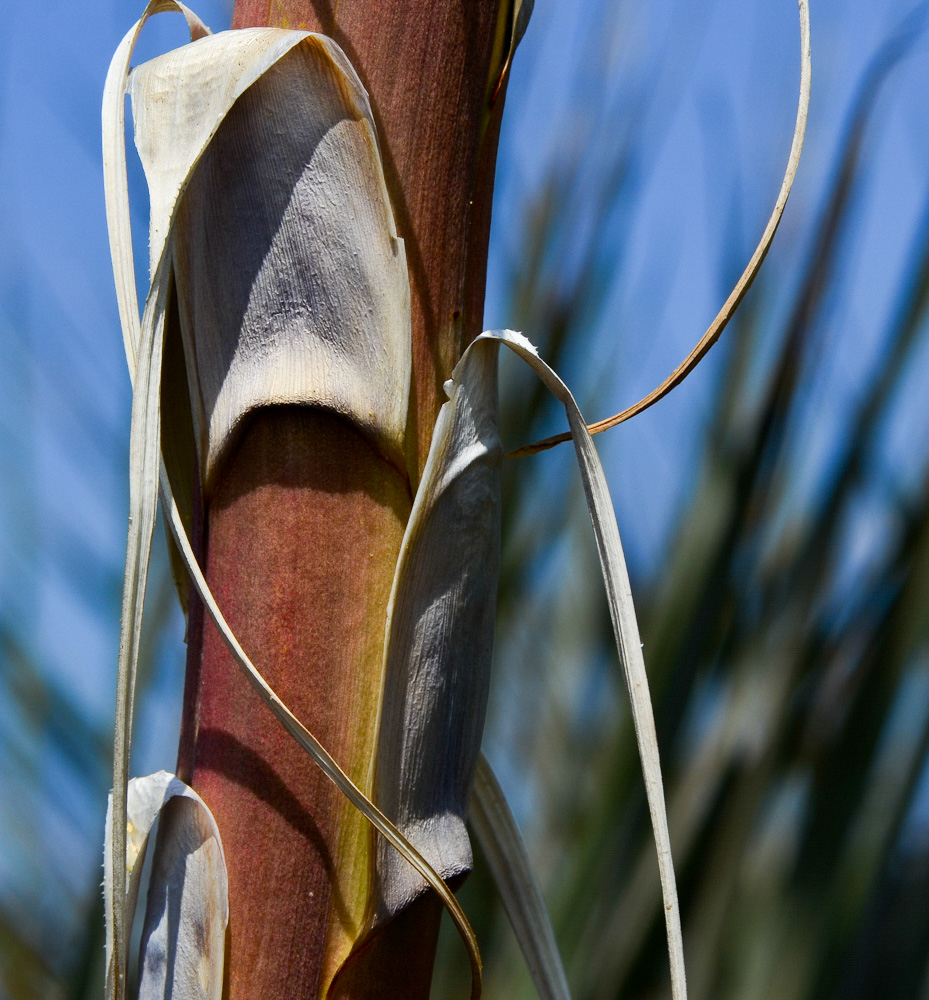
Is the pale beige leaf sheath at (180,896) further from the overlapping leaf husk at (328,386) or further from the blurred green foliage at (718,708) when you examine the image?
the blurred green foliage at (718,708)

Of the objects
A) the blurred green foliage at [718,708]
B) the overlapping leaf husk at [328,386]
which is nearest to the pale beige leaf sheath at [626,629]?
the overlapping leaf husk at [328,386]

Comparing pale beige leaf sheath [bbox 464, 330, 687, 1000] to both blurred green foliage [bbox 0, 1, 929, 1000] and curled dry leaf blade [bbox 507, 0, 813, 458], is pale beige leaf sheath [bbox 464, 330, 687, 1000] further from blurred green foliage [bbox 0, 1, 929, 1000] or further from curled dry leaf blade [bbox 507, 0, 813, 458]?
blurred green foliage [bbox 0, 1, 929, 1000]

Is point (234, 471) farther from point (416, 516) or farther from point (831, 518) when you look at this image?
point (831, 518)

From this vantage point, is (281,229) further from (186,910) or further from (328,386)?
(186,910)

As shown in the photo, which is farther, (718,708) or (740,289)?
(718,708)

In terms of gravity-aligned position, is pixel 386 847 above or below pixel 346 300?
below

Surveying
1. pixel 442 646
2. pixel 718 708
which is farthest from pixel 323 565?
pixel 718 708

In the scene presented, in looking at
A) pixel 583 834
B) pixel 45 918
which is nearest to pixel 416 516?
pixel 583 834

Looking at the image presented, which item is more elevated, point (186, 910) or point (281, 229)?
point (281, 229)
